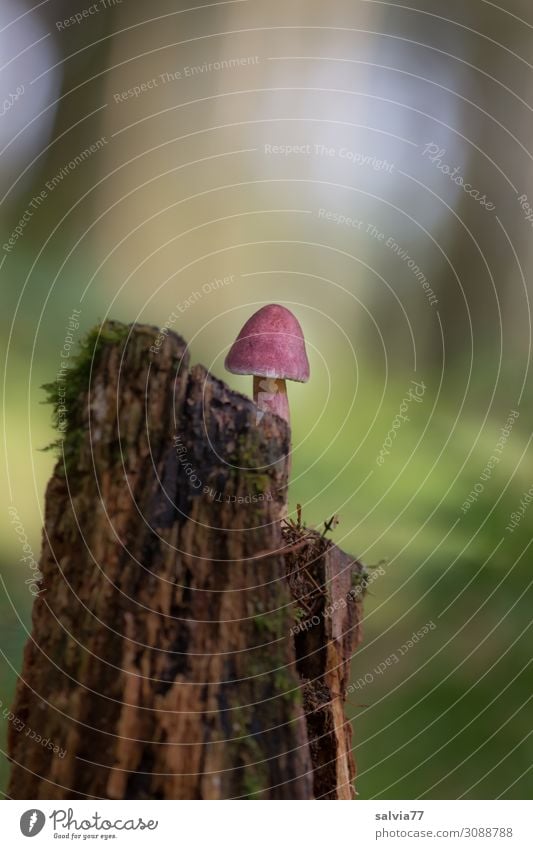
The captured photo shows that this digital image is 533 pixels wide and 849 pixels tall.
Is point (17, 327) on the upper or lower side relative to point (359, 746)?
upper

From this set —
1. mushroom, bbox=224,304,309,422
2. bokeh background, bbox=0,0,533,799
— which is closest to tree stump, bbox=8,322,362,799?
mushroom, bbox=224,304,309,422

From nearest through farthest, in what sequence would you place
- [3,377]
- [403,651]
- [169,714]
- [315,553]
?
[169,714]
[315,553]
[3,377]
[403,651]

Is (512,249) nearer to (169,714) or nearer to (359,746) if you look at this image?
(359,746)

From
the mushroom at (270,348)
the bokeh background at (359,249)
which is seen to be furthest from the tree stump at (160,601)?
the bokeh background at (359,249)

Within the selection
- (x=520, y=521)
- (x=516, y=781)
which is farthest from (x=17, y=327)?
(x=516, y=781)

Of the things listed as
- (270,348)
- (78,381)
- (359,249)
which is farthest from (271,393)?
(359,249)

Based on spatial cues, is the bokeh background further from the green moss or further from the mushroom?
the green moss
